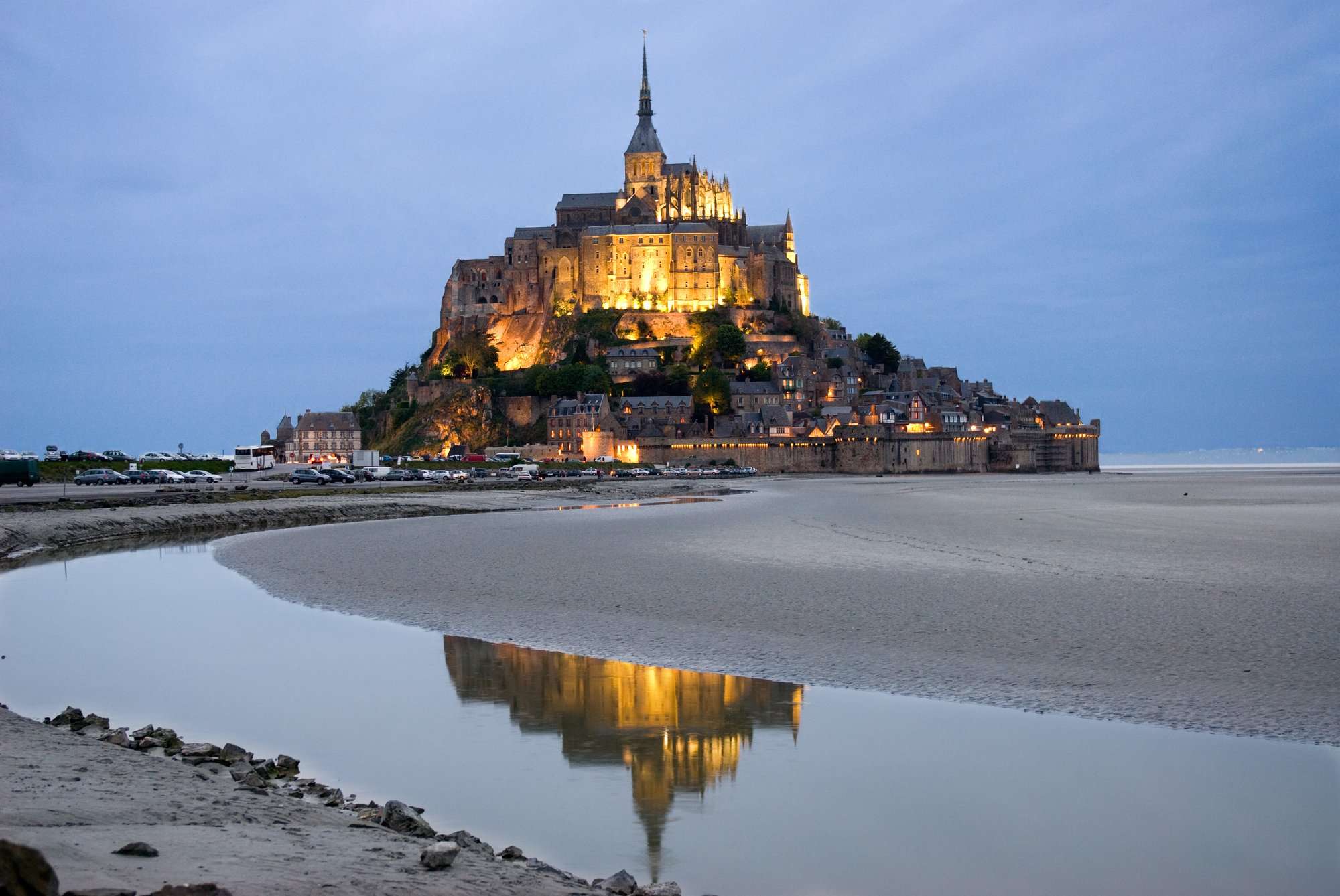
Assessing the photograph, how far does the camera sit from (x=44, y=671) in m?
12.0

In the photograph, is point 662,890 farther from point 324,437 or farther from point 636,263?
point 636,263

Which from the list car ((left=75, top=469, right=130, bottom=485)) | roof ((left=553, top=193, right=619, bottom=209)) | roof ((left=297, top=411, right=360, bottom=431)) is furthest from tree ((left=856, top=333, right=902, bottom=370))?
car ((left=75, top=469, right=130, bottom=485))

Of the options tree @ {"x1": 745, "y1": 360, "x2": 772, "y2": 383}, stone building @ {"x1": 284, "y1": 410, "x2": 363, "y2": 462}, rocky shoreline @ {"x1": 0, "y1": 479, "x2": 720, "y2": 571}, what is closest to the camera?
rocky shoreline @ {"x1": 0, "y1": 479, "x2": 720, "y2": 571}

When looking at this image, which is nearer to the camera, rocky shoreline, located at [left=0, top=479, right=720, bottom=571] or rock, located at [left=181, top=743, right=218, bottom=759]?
rock, located at [left=181, top=743, right=218, bottom=759]

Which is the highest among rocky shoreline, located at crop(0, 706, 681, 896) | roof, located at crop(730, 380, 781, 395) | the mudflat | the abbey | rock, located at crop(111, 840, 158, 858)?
the abbey

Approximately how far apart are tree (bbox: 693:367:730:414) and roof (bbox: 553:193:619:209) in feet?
93.7

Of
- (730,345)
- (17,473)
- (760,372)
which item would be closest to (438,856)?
(17,473)

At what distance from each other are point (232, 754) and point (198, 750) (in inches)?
11.0

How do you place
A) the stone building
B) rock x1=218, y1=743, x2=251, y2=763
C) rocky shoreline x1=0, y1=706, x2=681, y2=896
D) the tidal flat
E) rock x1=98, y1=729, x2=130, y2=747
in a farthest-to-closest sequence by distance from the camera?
the stone building
rock x1=98, y1=729, x2=130, y2=747
rock x1=218, y1=743, x2=251, y2=763
the tidal flat
rocky shoreline x1=0, y1=706, x2=681, y2=896

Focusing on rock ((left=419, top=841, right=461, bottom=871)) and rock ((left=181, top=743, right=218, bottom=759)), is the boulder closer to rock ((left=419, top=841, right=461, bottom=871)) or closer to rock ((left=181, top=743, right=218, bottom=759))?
rock ((left=181, top=743, right=218, bottom=759))

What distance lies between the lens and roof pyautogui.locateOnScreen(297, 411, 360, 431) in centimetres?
9612

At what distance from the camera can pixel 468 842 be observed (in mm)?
6227

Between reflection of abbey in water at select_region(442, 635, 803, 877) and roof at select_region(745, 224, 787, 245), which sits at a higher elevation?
roof at select_region(745, 224, 787, 245)

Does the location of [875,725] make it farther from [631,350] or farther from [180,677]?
[631,350]
